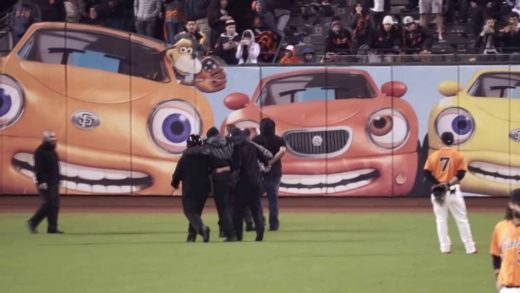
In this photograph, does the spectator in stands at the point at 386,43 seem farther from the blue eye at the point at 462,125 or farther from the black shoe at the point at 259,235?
the black shoe at the point at 259,235

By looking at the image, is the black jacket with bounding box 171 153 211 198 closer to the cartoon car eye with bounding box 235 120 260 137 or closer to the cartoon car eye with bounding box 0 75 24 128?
the cartoon car eye with bounding box 235 120 260 137

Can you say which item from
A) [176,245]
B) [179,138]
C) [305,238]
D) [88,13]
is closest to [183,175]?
[176,245]

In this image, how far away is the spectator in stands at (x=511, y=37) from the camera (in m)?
31.6

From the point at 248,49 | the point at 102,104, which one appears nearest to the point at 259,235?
the point at 248,49

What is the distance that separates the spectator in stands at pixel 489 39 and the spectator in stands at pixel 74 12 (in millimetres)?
10393

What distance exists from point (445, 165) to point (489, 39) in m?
11.6

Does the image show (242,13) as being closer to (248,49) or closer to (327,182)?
(248,49)

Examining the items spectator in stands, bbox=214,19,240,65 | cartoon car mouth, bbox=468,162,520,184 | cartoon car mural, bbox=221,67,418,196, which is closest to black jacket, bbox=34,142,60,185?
cartoon car mural, bbox=221,67,418,196

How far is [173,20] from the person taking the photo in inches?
1325

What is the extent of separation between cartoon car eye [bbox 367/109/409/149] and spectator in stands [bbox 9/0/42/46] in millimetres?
9090

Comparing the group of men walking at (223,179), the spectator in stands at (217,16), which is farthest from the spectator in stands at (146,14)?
the group of men walking at (223,179)

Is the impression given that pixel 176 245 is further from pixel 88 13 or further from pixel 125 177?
pixel 88 13

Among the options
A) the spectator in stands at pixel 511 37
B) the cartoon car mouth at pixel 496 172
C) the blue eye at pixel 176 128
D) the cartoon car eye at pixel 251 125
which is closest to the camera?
the spectator in stands at pixel 511 37

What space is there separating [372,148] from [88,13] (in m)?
8.50
